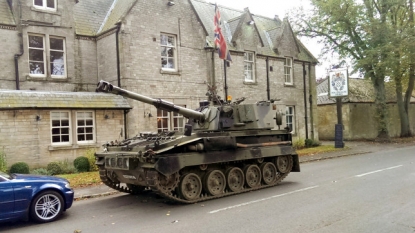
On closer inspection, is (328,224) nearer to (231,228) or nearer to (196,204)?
(231,228)

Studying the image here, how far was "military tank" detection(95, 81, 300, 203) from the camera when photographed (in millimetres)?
8281

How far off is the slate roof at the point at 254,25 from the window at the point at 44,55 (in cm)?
746

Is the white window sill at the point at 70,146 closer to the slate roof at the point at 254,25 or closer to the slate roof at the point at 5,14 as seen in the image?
the slate roof at the point at 5,14

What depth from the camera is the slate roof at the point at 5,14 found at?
15.0m

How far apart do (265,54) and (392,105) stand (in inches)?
594

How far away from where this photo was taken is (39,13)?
15523 mm

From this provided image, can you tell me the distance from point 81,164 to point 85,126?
69.5 inches

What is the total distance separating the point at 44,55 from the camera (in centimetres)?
1573

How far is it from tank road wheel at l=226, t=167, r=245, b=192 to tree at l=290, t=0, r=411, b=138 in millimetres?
16129

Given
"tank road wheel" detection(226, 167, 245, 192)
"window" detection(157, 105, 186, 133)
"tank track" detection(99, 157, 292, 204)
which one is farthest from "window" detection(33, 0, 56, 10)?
"tank road wheel" detection(226, 167, 245, 192)

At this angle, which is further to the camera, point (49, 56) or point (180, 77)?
point (180, 77)

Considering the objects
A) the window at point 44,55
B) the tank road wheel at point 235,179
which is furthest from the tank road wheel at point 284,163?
the window at point 44,55

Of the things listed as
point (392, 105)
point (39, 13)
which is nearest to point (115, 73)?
point (39, 13)

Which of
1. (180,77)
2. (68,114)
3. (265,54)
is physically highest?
(265,54)
